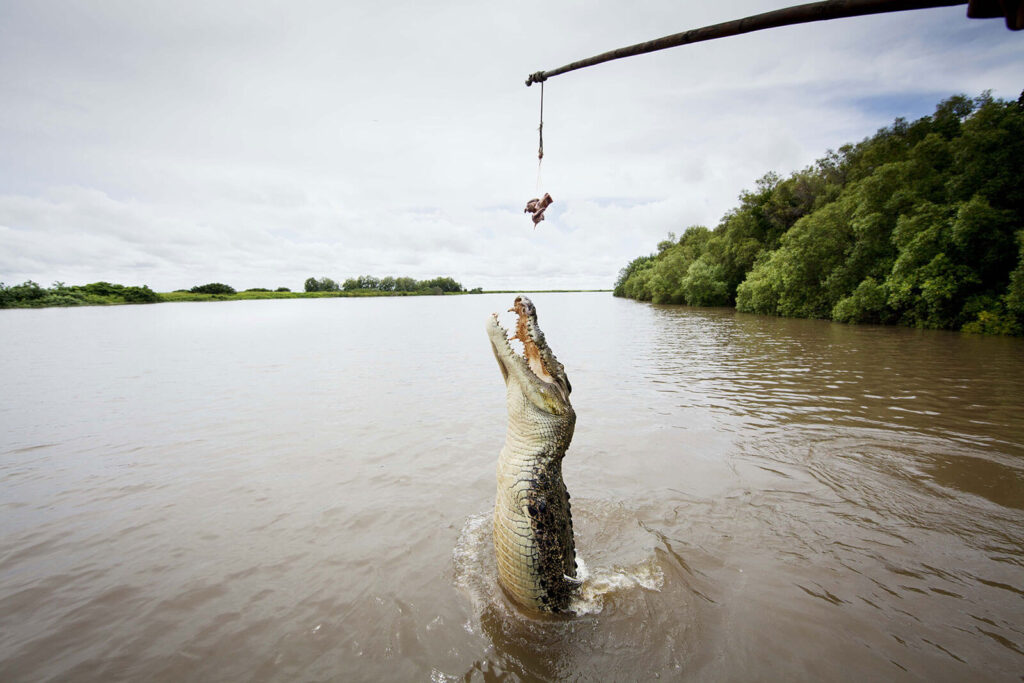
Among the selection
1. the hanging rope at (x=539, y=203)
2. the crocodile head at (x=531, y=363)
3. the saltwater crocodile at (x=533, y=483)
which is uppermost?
the hanging rope at (x=539, y=203)

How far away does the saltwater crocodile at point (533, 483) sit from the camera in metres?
3.21

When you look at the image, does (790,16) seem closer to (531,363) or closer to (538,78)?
(538,78)

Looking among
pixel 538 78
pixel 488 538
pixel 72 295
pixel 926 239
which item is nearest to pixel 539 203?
pixel 538 78

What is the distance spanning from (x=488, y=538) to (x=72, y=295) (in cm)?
8828

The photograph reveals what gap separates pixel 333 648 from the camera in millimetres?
3018

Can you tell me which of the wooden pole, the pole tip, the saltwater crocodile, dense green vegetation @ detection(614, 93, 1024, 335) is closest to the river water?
the saltwater crocodile

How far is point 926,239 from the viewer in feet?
65.2

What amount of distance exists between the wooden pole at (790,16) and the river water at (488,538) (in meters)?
3.50

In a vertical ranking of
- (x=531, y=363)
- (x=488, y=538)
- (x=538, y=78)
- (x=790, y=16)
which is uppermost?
(x=538, y=78)

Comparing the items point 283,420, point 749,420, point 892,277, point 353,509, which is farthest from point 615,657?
point 892,277

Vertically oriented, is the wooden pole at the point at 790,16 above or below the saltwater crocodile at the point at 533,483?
above

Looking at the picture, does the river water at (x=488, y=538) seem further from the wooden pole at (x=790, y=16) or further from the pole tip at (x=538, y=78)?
the pole tip at (x=538, y=78)

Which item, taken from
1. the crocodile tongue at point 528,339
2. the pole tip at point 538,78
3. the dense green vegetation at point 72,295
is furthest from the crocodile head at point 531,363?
the dense green vegetation at point 72,295

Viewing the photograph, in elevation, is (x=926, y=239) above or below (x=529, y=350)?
above
